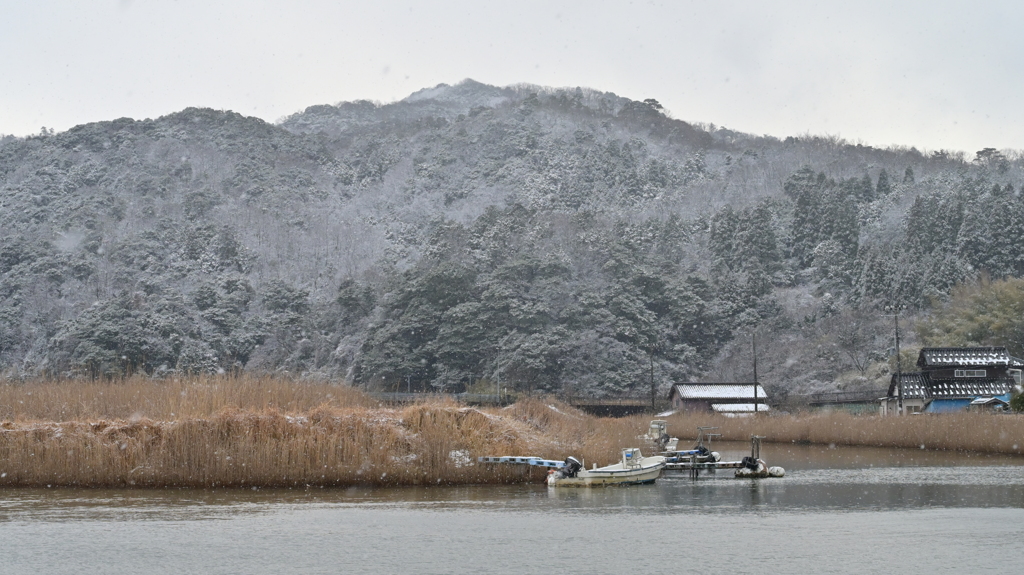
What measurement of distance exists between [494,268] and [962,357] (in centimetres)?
5139

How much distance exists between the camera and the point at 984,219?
103 metres

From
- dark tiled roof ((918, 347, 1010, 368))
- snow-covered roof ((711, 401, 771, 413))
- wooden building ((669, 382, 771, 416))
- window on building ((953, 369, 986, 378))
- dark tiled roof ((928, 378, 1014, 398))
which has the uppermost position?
A: dark tiled roof ((918, 347, 1010, 368))

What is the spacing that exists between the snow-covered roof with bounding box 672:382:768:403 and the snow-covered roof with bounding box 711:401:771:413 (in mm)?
564

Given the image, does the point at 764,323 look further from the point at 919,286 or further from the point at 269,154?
the point at 269,154

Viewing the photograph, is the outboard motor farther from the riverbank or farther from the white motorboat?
the riverbank

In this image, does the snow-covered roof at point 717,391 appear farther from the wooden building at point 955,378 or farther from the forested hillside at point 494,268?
the wooden building at point 955,378

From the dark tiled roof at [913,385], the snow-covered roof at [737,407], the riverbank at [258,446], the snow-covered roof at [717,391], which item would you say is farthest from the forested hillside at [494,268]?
the riverbank at [258,446]

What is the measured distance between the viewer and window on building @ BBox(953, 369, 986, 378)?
69438mm

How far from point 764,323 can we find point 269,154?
11783 centimetres

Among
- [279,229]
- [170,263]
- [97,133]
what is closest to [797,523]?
[170,263]

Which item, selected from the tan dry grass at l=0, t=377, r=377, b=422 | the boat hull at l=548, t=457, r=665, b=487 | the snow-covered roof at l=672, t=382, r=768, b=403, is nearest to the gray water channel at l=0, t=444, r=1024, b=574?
the boat hull at l=548, t=457, r=665, b=487

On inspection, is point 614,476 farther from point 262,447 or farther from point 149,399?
point 149,399

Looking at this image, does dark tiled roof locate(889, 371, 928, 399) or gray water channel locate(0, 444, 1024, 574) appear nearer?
gray water channel locate(0, 444, 1024, 574)

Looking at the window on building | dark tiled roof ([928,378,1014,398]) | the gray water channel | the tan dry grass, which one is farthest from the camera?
the window on building
